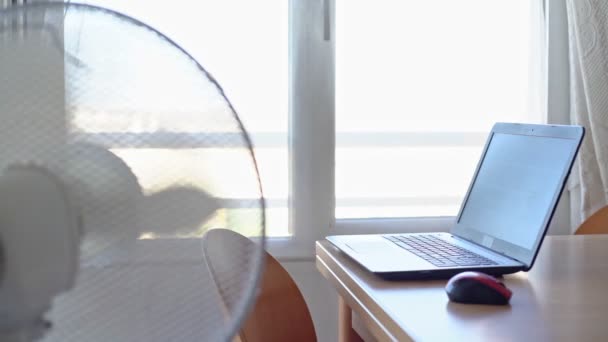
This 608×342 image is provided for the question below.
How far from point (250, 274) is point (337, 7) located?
68.5 inches

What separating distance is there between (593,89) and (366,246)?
3.47 ft

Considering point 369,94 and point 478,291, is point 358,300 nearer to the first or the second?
point 478,291

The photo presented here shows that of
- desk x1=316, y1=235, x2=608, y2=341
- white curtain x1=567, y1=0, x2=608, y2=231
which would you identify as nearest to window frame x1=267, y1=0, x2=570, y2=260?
white curtain x1=567, y1=0, x2=608, y2=231

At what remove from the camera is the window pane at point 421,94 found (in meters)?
2.20

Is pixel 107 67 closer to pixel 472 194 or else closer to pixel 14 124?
pixel 14 124

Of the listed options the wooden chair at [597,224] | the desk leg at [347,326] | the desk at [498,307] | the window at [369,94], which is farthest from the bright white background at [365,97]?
the desk at [498,307]

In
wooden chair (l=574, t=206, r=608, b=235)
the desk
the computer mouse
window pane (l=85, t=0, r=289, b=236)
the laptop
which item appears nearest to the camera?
the desk

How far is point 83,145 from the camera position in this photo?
0.53 m

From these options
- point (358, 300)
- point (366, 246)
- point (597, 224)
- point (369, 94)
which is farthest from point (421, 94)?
point (358, 300)

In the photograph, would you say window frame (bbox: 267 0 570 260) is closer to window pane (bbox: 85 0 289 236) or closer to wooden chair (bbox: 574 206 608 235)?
window pane (bbox: 85 0 289 236)

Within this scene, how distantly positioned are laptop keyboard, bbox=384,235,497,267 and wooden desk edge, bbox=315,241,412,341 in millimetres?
137

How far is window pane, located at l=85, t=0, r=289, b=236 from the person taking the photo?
6.75ft

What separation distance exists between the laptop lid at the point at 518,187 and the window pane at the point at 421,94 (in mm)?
731

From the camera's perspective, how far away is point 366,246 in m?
1.40
